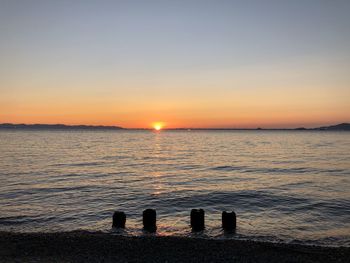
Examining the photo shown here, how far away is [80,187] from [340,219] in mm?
19359

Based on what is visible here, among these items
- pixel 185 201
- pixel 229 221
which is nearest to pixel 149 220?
pixel 229 221

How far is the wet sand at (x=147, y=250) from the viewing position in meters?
11.2

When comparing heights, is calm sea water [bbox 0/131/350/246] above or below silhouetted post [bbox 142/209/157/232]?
below

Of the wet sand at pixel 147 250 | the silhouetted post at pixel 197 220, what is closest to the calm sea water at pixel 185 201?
the silhouetted post at pixel 197 220

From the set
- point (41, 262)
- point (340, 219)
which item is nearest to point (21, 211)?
point (41, 262)

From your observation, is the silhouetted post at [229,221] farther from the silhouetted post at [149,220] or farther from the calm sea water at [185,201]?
the silhouetted post at [149,220]

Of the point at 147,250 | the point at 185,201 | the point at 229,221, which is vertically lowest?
the point at 185,201

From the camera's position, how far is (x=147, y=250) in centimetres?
1197

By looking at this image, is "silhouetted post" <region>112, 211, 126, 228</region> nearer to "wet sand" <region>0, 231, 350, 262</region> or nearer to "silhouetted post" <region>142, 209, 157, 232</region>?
"silhouetted post" <region>142, 209, 157, 232</region>

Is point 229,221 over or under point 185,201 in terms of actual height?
over

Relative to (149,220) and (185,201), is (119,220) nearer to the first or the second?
(149,220)

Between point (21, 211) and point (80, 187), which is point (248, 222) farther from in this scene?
point (80, 187)

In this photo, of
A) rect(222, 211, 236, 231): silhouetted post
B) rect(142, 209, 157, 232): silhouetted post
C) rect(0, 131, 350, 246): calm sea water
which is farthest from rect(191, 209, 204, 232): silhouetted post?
rect(142, 209, 157, 232): silhouetted post

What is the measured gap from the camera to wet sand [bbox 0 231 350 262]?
36.7ft
